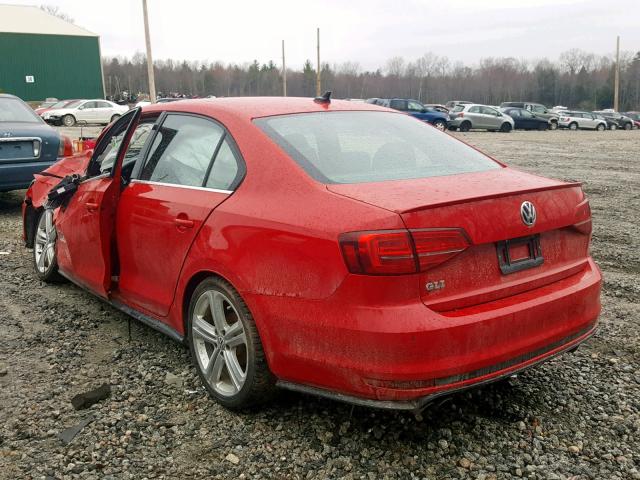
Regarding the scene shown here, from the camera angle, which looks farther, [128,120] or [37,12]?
[37,12]

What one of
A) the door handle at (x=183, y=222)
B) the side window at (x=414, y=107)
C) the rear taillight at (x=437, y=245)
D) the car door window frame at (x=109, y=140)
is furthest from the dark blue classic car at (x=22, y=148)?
the side window at (x=414, y=107)

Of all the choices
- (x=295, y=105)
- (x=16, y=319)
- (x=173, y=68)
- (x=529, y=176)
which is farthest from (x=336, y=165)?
(x=173, y=68)

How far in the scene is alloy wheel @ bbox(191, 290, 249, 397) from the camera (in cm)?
315

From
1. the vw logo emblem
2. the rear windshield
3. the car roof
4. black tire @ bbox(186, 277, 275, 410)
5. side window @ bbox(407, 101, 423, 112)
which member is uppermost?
side window @ bbox(407, 101, 423, 112)

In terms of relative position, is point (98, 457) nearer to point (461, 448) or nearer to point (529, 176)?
point (461, 448)

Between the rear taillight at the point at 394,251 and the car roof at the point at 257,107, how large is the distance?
1.19 metres

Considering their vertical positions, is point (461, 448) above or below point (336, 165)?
below

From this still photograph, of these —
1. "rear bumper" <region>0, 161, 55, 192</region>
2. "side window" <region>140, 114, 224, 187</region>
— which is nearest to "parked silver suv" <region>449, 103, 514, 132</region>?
"rear bumper" <region>0, 161, 55, 192</region>

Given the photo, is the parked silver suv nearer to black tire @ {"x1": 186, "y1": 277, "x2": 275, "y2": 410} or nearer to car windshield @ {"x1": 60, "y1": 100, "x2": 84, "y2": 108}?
car windshield @ {"x1": 60, "y1": 100, "x2": 84, "y2": 108}

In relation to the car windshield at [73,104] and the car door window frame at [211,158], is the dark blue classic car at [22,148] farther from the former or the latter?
the car windshield at [73,104]

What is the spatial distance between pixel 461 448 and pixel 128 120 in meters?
2.93

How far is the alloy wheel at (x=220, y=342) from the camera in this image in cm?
315

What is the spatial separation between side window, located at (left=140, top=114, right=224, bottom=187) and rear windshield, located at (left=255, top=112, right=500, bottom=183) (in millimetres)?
378

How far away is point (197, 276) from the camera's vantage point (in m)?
3.34
